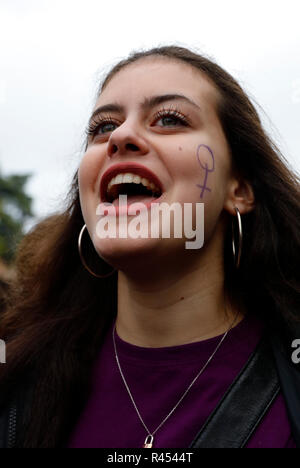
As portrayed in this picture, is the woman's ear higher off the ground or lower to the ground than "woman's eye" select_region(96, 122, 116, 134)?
lower

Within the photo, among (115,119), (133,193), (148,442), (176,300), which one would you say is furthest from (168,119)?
(148,442)

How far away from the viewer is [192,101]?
2.58 meters

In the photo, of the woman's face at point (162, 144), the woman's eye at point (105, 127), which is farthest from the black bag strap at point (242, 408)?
the woman's eye at point (105, 127)

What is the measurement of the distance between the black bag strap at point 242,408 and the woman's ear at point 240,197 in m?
0.79

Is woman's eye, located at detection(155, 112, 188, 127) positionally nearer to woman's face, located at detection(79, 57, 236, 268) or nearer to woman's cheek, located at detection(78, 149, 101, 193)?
woman's face, located at detection(79, 57, 236, 268)

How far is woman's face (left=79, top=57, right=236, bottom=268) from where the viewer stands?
7.86ft

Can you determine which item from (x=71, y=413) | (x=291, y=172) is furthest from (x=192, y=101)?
(x=71, y=413)

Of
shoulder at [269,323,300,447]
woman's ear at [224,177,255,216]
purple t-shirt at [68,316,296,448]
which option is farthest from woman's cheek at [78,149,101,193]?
shoulder at [269,323,300,447]

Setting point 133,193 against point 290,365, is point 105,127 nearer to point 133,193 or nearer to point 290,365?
point 133,193

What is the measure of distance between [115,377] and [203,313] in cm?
52

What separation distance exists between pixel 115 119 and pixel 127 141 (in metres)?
0.27

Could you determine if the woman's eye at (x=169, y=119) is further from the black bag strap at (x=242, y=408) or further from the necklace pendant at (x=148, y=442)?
the necklace pendant at (x=148, y=442)

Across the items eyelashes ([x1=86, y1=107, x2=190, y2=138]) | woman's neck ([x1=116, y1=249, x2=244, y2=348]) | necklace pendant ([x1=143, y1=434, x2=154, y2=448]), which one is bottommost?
necklace pendant ([x1=143, y1=434, x2=154, y2=448])

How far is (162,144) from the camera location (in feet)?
7.97
